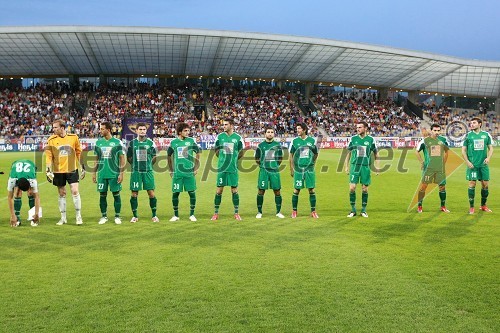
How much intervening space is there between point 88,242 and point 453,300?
5.96m

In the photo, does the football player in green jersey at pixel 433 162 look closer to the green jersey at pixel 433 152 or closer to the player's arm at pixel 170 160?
the green jersey at pixel 433 152

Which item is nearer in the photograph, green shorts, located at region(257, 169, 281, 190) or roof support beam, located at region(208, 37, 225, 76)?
green shorts, located at region(257, 169, 281, 190)

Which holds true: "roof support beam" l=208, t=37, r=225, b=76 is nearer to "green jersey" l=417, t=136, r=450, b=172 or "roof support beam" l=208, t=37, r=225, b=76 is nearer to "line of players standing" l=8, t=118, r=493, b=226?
"green jersey" l=417, t=136, r=450, b=172

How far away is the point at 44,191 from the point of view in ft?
53.6

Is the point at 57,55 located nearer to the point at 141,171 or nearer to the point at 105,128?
the point at 105,128

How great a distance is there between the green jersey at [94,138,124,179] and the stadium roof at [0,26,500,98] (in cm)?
3450

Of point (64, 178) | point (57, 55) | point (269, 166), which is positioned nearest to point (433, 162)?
point (269, 166)

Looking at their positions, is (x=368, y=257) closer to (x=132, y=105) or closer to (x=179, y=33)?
(x=179, y=33)

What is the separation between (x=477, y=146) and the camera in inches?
447

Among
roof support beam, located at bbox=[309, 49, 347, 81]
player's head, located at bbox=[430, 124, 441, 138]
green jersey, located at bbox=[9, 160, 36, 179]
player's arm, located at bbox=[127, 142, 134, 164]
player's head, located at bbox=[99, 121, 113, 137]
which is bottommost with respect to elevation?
green jersey, located at bbox=[9, 160, 36, 179]

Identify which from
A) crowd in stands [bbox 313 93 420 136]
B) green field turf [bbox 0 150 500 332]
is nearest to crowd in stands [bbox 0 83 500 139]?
crowd in stands [bbox 313 93 420 136]

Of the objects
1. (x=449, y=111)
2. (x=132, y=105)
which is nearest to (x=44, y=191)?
(x=132, y=105)

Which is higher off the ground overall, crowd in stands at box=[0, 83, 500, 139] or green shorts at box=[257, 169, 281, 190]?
crowd in stands at box=[0, 83, 500, 139]

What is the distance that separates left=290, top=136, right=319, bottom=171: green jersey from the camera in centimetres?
1105
